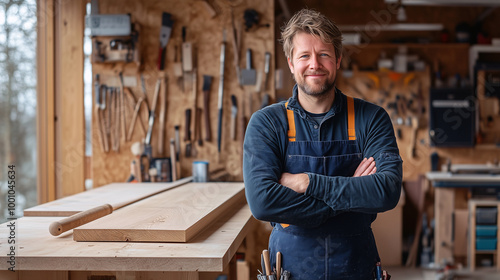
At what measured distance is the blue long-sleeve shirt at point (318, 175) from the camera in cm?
178

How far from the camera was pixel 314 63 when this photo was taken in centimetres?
184

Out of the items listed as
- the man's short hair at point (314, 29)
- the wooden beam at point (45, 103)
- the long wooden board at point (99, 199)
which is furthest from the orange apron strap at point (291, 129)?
the wooden beam at point (45, 103)

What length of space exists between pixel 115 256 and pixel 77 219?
475 millimetres

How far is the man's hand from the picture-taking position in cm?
182

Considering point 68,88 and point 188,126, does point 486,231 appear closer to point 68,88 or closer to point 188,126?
point 188,126

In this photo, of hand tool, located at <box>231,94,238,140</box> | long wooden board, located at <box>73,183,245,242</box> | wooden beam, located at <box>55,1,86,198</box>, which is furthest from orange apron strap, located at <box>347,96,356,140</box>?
wooden beam, located at <box>55,1,86,198</box>

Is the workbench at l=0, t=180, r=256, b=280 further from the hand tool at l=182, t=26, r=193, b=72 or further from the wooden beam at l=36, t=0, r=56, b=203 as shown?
the hand tool at l=182, t=26, r=193, b=72

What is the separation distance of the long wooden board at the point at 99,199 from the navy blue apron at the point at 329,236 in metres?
1.17

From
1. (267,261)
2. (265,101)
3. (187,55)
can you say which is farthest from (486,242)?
(267,261)

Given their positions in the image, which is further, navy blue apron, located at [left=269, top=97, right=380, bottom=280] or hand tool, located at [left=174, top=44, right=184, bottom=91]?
hand tool, located at [left=174, top=44, right=184, bottom=91]

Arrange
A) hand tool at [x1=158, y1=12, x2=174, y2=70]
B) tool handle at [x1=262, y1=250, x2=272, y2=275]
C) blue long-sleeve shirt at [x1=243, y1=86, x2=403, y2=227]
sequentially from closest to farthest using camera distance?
blue long-sleeve shirt at [x1=243, y1=86, x2=403, y2=227] < tool handle at [x1=262, y1=250, x2=272, y2=275] < hand tool at [x1=158, y1=12, x2=174, y2=70]

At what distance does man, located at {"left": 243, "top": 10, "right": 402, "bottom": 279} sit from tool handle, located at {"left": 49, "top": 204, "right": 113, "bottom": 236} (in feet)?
2.81

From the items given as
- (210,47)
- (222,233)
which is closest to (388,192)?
(222,233)

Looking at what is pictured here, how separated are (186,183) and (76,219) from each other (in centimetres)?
164
